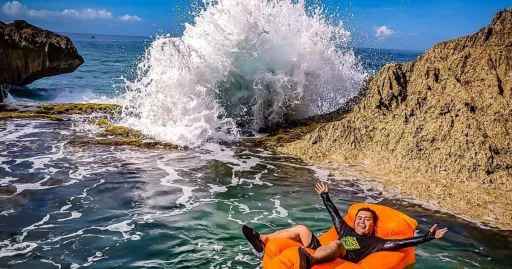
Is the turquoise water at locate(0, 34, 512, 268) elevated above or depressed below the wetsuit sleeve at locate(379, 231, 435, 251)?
below

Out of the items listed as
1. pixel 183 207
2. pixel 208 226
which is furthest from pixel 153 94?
pixel 208 226

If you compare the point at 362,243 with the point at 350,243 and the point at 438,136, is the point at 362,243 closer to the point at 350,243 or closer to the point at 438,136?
the point at 350,243

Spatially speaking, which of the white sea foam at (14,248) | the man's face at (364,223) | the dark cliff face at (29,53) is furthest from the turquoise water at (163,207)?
the dark cliff face at (29,53)

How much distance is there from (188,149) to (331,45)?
7652mm

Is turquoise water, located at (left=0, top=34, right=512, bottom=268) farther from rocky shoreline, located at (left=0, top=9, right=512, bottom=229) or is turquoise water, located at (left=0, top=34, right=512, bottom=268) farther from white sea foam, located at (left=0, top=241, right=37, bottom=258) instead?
rocky shoreline, located at (left=0, top=9, right=512, bottom=229)

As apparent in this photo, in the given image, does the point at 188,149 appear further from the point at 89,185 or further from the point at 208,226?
the point at 208,226

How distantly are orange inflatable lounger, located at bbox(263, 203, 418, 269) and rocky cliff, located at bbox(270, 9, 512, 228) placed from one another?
8.22ft

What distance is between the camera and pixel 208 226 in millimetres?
7188

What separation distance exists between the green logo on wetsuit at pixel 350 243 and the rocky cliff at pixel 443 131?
10.0ft

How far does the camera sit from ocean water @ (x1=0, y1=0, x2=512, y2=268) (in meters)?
6.35

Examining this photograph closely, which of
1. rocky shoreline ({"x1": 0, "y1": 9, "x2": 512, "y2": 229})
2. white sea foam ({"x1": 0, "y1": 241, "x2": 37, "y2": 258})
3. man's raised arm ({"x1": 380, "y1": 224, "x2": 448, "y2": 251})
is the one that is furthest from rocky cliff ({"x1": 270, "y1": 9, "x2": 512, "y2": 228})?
white sea foam ({"x1": 0, "y1": 241, "x2": 37, "y2": 258})

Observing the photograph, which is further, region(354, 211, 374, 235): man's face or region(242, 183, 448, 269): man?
region(354, 211, 374, 235): man's face

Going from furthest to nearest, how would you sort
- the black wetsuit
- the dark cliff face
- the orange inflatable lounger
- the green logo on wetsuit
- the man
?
1. the dark cliff face
2. the green logo on wetsuit
3. the black wetsuit
4. the man
5. the orange inflatable lounger

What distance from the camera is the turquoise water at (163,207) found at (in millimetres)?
6125
